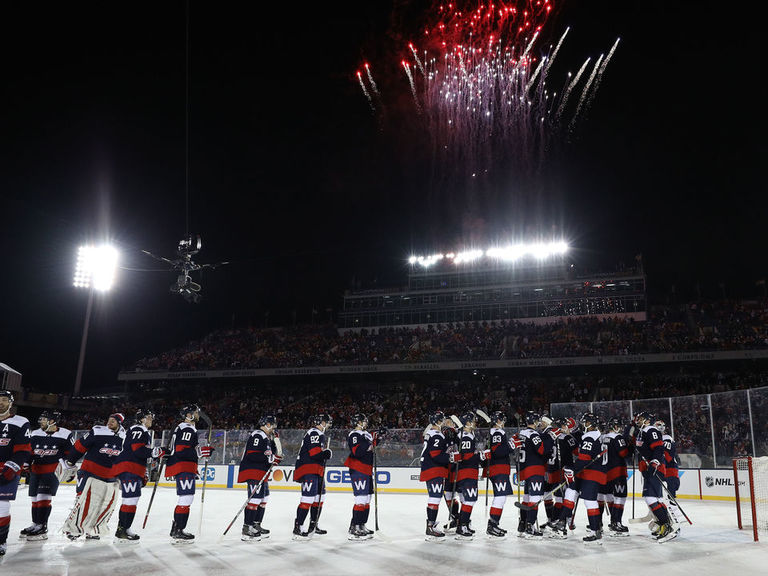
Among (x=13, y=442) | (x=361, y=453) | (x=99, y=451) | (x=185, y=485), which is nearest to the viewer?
(x=13, y=442)

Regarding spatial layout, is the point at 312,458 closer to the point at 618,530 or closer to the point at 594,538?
the point at 594,538

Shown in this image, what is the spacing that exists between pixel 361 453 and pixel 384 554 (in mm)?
1792

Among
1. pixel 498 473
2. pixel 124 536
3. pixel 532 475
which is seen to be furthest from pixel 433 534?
pixel 124 536

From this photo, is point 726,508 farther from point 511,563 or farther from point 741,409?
point 511,563

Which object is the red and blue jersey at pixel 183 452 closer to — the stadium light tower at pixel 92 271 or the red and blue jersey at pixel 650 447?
the red and blue jersey at pixel 650 447

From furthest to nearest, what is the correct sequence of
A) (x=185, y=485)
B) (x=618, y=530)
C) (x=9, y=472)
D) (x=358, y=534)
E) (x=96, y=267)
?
(x=96, y=267)
(x=618, y=530)
(x=358, y=534)
(x=185, y=485)
(x=9, y=472)

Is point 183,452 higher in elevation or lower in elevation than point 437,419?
lower

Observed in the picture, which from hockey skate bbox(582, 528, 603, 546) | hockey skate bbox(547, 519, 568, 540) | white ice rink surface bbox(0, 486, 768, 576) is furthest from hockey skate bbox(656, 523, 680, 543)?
hockey skate bbox(547, 519, 568, 540)

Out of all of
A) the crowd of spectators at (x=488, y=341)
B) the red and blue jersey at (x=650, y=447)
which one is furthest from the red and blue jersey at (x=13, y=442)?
the crowd of spectators at (x=488, y=341)

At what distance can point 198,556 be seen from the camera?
24.6 feet

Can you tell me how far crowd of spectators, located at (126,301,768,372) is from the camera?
3166 centimetres

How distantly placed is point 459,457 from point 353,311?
3425 cm

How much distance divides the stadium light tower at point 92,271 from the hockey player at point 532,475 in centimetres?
3229

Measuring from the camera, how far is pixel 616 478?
9711mm
